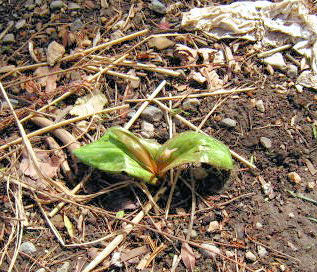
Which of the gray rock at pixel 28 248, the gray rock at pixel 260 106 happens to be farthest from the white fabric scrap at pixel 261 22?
the gray rock at pixel 28 248

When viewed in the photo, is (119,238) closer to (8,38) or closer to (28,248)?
(28,248)

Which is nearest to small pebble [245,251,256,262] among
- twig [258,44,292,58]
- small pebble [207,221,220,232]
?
small pebble [207,221,220,232]

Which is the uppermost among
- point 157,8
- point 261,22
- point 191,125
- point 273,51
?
point 157,8

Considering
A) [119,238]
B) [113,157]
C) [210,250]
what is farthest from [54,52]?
[210,250]

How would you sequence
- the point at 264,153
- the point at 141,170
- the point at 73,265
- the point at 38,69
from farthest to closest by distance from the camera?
1. the point at 38,69
2. the point at 264,153
3. the point at 141,170
4. the point at 73,265

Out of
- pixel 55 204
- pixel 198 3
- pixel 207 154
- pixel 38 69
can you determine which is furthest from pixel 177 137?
pixel 198 3

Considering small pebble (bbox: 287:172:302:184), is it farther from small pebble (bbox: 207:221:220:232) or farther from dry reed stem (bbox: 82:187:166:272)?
dry reed stem (bbox: 82:187:166:272)

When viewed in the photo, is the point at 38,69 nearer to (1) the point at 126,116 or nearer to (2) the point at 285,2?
(1) the point at 126,116
